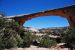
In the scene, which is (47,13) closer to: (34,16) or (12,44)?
(34,16)

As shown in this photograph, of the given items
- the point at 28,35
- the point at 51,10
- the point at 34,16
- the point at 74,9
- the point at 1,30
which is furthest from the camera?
the point at 34,16

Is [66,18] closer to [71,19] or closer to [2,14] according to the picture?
[71,19]

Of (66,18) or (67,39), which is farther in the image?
(66,18)

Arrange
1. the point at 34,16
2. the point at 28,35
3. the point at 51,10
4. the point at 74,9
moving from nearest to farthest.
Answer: the point at 28,35 < the point at 74,9 < the point at 51,10 < the point at 34,16

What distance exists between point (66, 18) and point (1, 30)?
8.20 meters

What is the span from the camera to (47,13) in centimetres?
2075

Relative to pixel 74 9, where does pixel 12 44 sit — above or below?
below

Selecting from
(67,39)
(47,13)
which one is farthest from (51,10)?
(67,39)

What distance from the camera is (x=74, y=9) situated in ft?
62.7

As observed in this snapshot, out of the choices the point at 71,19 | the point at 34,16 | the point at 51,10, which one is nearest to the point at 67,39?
the point at 71,19

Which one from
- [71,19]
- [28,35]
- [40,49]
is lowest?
[40,49]

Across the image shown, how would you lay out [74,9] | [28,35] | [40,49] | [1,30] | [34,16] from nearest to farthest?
[40,49] < [1,30] < [28,35] < [74,9] < [34,16]

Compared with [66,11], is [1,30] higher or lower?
lower

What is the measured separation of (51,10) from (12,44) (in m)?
7.53
